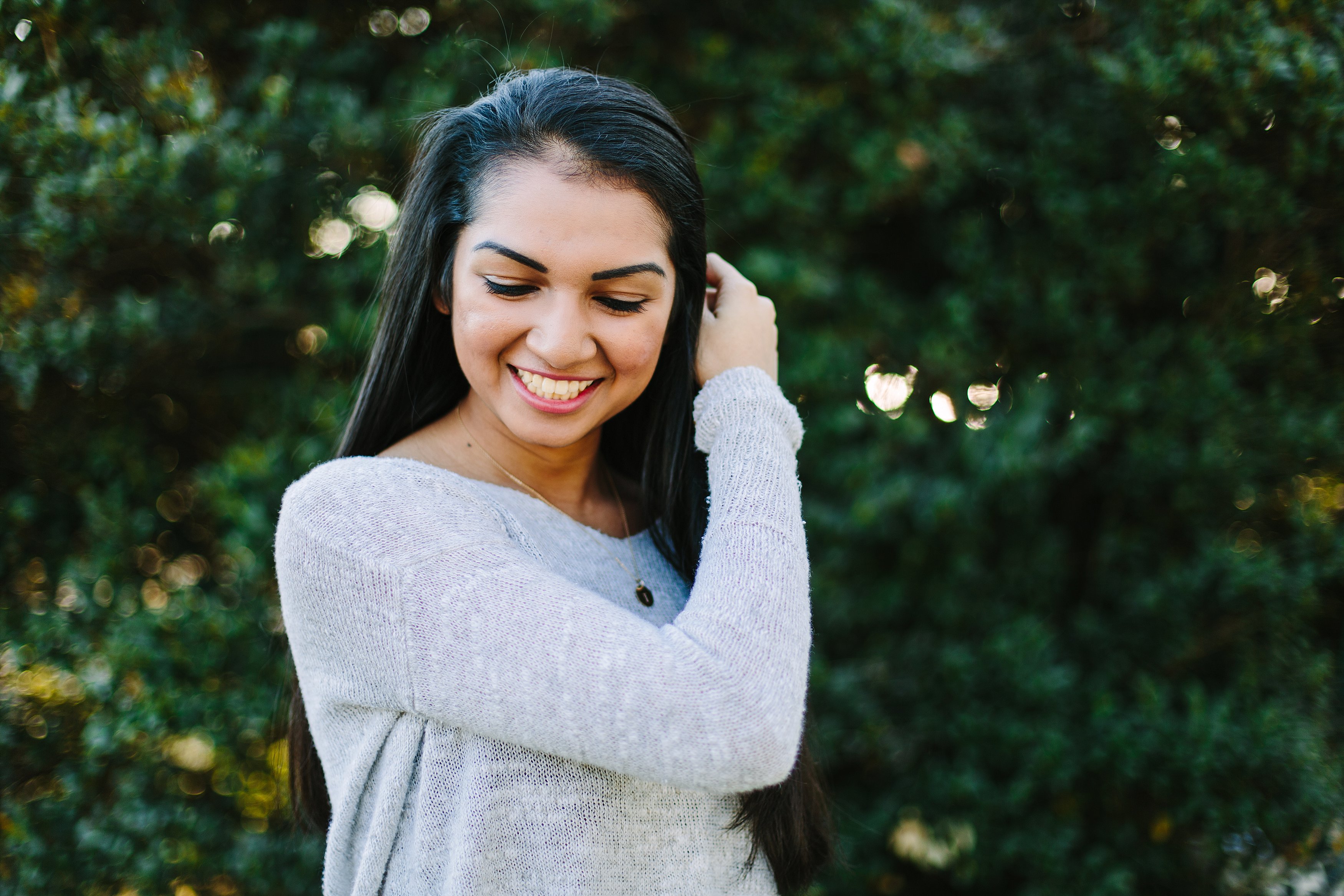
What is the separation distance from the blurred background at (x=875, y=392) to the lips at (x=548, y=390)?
3.38 feet

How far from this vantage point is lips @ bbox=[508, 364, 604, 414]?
4.88 ft

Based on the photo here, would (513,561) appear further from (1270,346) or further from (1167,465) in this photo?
(1270,346)

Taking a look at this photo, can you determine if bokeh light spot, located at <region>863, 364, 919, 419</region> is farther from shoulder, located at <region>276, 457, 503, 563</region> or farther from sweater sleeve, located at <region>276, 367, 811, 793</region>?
shoulder, located at <region>276, 457, 503, 563</region>

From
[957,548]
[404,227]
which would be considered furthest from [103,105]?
[957,548]

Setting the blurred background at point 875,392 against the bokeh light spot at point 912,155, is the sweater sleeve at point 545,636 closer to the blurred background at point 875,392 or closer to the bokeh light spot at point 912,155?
the blurred background at point 875,392

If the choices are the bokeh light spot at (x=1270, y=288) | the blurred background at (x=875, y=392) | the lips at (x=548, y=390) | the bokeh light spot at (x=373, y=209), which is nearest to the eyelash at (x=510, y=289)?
the lips at (x=548, y=390)

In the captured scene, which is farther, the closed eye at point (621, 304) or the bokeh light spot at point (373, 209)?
the bokeh light spot at point (373, 209)

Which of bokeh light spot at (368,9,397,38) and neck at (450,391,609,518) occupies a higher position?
bokeh light spot at (368,9,397,38)

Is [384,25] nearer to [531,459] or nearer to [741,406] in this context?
[531,459]

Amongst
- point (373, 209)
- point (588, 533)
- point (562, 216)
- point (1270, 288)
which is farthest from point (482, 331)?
point (1270, 288)

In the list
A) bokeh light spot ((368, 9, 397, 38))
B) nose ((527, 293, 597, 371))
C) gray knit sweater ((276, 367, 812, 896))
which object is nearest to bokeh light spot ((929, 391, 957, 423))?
gray knit sweater ((276, 367, 812, 896))

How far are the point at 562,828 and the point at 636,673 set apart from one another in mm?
350

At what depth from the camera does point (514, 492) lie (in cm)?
159

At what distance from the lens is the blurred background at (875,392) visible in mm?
2230
